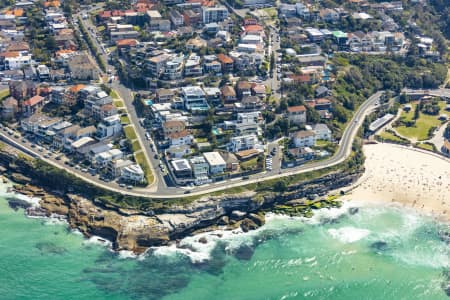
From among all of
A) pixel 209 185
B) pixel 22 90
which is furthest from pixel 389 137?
pixel 22 90

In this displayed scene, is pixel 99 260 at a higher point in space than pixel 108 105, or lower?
lower

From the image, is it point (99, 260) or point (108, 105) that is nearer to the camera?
point (99, 260)

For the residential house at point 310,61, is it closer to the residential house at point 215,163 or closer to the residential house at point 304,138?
the residential house at point 304,138

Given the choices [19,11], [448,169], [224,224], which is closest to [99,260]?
[224,224]

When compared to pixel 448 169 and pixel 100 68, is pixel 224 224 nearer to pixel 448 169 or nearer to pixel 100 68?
pixel 448 169

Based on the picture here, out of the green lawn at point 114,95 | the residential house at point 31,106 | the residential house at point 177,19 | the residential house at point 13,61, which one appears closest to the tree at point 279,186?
the green lawn at point 114,95

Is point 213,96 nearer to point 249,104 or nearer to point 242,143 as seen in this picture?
point 249,104
